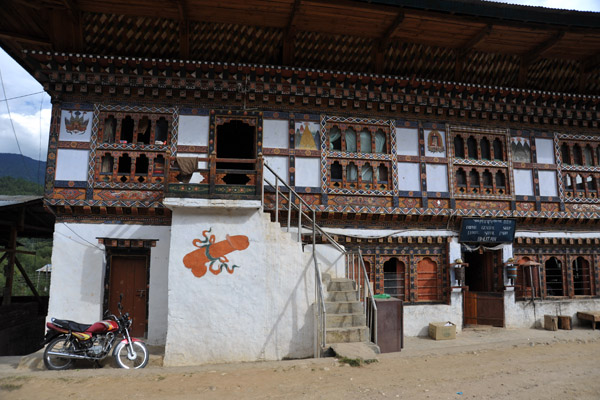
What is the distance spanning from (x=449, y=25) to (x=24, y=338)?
57.6ft

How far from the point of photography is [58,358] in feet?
26.4

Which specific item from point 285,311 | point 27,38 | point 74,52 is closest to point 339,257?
point 285,311

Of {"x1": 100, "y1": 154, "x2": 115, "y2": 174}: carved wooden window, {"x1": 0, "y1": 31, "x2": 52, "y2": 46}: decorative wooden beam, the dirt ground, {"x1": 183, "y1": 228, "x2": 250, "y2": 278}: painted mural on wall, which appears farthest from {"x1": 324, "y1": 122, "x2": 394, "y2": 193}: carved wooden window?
{"x1": 0, "y1": 31, "x2": 52, "y2": 46}: decorative wooden beam

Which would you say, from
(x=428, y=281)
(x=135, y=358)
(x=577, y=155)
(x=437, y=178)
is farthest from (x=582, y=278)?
(x=135, y=358)

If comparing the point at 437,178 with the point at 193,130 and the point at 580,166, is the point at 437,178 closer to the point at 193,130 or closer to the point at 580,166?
the point at 580,166

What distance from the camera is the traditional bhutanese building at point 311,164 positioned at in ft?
29.3

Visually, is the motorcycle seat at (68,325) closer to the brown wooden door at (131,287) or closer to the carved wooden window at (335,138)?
the brown wooden door at (131,287)

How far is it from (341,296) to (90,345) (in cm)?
564

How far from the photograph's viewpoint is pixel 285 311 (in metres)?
8.87

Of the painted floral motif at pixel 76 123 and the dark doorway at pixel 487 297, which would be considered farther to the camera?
the dark doorway at pixel 487 297

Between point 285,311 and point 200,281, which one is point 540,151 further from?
point 200,281

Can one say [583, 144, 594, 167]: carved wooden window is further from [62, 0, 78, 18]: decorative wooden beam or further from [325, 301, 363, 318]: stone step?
[62, 0, 78, 18]: decorative wooden beam

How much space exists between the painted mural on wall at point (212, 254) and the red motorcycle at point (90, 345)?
70.1 inches

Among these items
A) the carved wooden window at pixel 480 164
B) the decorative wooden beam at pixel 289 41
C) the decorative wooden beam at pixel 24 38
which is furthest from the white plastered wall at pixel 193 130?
the carved wooden window at pixel 480 164
